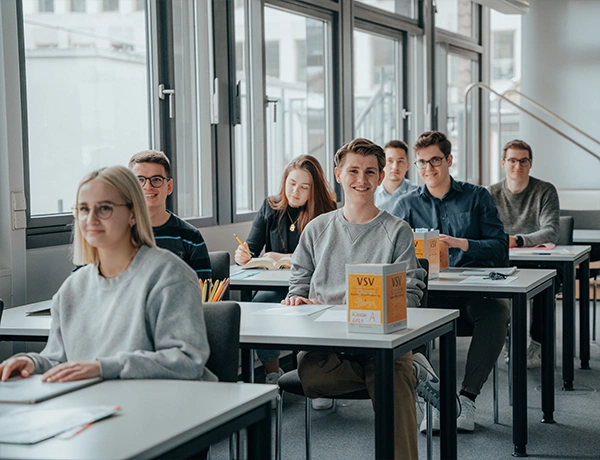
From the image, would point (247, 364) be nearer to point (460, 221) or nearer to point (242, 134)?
point (460, 221)

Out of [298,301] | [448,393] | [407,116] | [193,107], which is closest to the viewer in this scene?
[448,393]

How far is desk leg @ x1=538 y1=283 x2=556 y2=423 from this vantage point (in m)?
3.73

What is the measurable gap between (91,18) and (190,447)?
2.81 m

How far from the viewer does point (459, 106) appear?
8.41 metres

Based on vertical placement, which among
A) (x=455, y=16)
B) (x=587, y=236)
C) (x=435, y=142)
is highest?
(x=455, y=16)

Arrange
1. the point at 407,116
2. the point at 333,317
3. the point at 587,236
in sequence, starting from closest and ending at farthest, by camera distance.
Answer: the point at 333,317
the point at 587,236
the point at 407,116

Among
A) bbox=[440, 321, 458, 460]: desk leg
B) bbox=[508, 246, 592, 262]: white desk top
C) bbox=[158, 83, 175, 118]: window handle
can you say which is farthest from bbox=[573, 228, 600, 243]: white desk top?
bbox=[440, 321, 458, 460]: desk leg

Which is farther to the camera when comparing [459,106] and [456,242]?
[459,106]

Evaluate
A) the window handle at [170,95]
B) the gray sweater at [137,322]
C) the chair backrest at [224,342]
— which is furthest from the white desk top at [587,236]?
the gray sweater at [137,322]

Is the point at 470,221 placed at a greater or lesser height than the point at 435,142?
lesser

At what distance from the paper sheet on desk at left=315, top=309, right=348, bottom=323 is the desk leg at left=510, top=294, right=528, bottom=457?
0.91 m

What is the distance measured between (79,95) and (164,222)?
950 mm

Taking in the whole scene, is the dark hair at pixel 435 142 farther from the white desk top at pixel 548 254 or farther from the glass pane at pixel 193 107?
the glass pane at pixel 193 107

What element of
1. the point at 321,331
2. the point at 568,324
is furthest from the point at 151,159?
the point at 568,324
